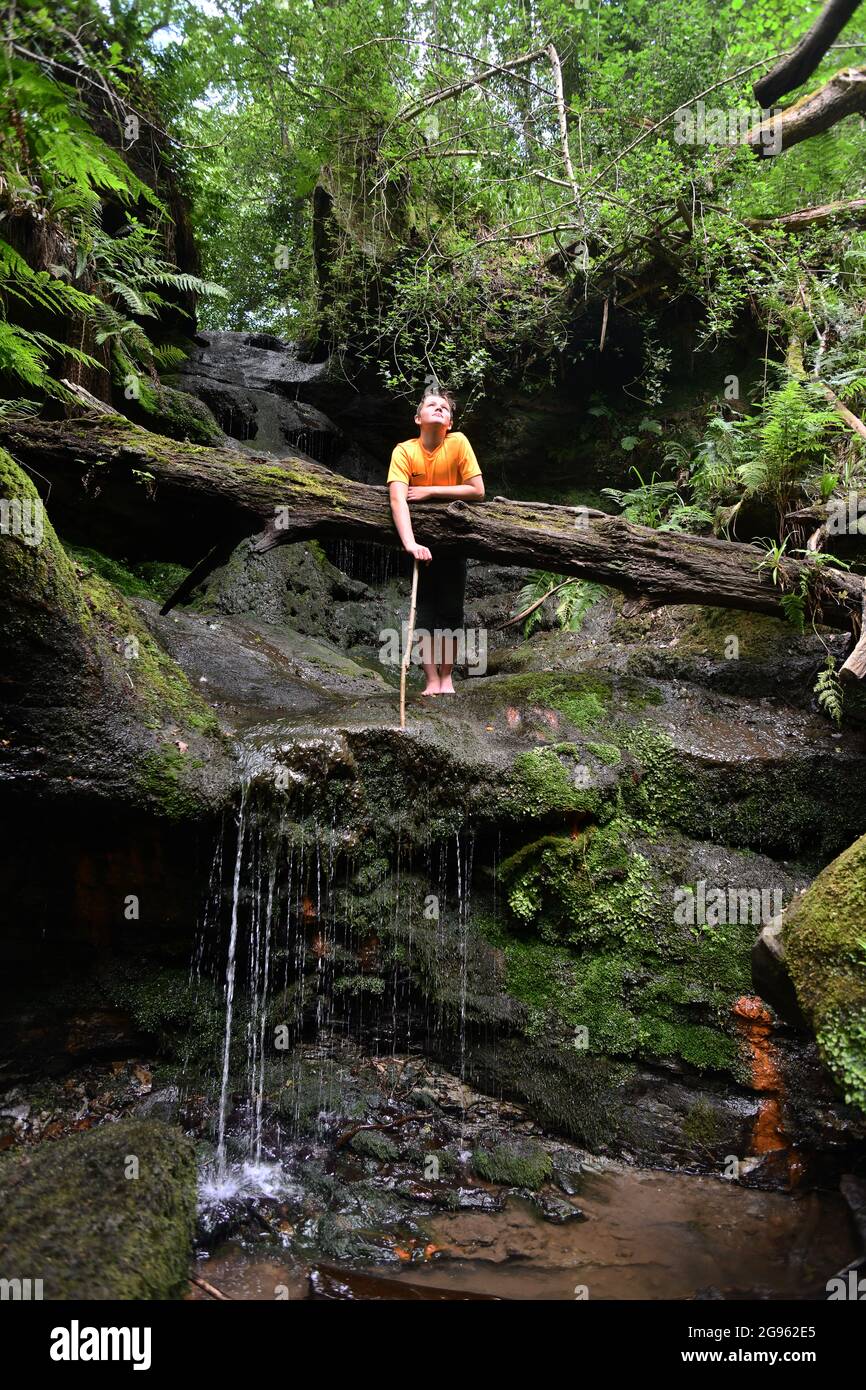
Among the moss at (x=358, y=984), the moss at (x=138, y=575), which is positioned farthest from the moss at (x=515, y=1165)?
the moss at (x=138, y=575)

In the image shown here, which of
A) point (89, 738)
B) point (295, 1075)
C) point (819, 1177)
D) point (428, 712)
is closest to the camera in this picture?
point (819, 1177)

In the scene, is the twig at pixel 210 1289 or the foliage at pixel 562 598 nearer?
the twig at pixel 210 1289

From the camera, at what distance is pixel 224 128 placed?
1038 cm

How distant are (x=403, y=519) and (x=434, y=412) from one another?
38.9 inches

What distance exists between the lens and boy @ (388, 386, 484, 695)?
5.22 meters

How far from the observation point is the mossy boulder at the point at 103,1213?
2.35 m

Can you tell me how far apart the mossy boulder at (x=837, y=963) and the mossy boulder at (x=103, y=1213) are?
276cm

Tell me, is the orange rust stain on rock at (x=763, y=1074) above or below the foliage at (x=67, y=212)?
below

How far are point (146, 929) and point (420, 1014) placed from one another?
194 centimetres

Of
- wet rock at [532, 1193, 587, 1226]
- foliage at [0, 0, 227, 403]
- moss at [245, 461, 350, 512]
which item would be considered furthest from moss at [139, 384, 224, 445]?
wet rock at [532, 1193, 587, 1226]

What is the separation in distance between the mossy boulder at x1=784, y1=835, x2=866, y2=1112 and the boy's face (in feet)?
13.5

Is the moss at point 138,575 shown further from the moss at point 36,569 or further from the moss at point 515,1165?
the moss at point 515,1165
